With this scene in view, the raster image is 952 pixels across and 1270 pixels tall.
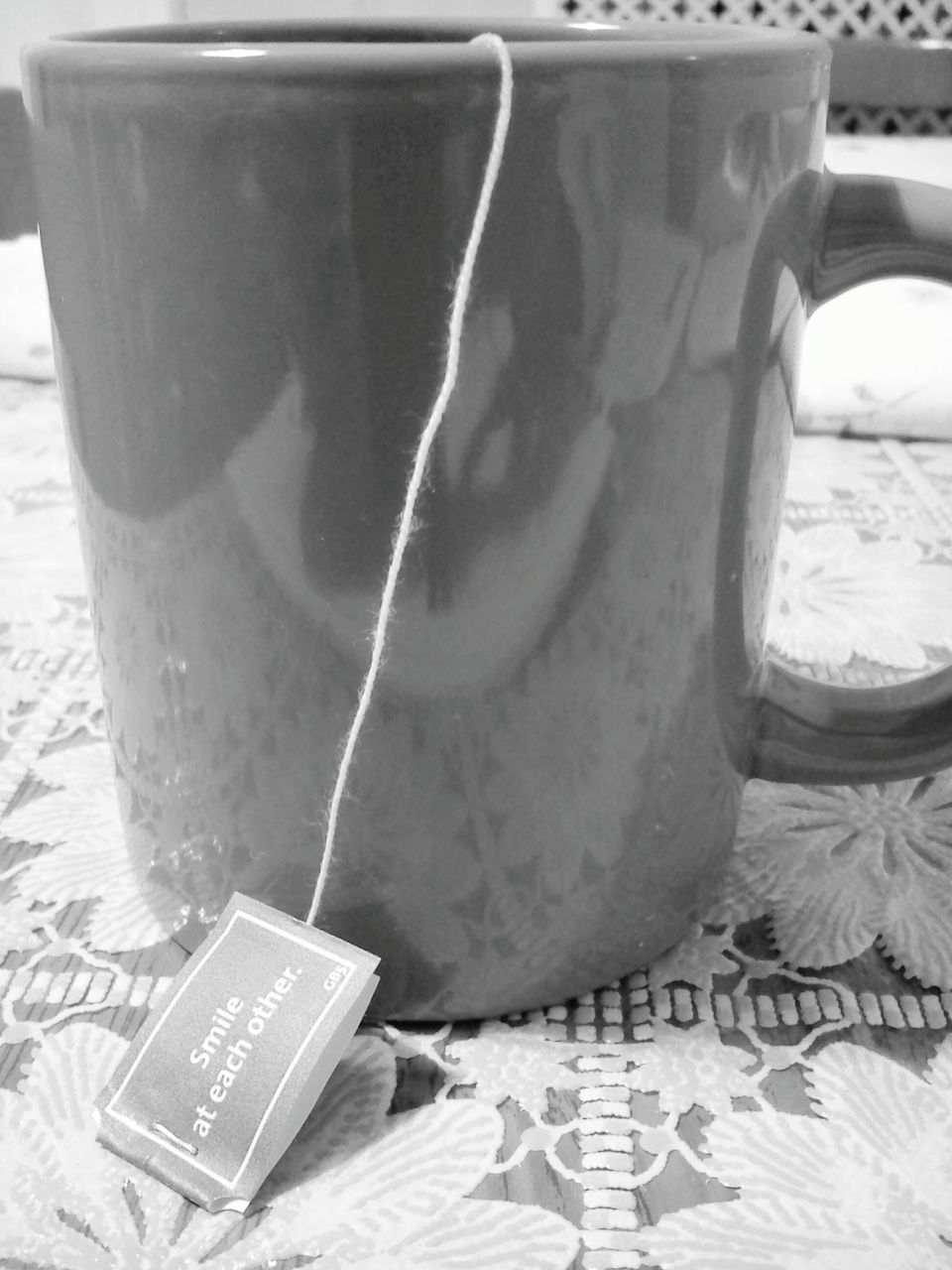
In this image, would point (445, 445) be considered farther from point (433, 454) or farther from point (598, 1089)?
point (598, 1089)

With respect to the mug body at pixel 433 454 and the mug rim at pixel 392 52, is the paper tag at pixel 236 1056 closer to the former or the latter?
the mug body at pixel 433 454

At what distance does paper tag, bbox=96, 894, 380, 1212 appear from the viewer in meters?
0.29

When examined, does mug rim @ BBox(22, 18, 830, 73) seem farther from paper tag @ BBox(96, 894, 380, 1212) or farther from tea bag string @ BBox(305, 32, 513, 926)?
paper tag @ BBox(96, 894, 380, 1212)

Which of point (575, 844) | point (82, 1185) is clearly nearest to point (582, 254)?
point (575, 844)

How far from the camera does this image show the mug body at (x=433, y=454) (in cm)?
25

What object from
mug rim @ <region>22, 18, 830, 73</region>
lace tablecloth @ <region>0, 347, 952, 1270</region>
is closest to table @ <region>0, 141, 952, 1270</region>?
lace tablecloth @ <region>0, 347, 952, 1270</region>

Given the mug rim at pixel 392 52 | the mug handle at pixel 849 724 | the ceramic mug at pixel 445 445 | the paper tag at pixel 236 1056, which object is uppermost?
the mug rim at pixel 392 52

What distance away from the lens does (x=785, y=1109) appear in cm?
32

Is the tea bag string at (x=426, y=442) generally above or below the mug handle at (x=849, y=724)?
above

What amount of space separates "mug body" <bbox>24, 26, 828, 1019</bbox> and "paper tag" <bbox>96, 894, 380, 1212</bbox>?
0.7 inches

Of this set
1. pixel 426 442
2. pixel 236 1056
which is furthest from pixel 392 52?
pixel 236 1056

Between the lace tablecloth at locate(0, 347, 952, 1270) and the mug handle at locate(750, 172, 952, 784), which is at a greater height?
the mug handle at locate(750, 172, 952, 784)

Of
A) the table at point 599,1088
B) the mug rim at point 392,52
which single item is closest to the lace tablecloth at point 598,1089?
the table at point 599,1088

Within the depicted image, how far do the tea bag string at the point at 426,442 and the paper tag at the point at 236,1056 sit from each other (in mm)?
19
